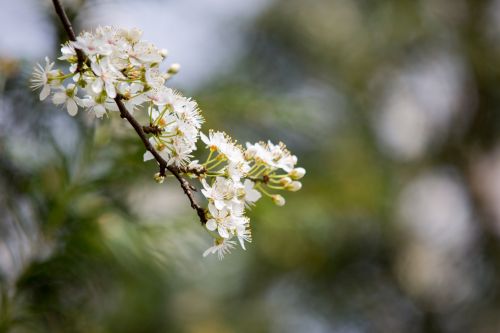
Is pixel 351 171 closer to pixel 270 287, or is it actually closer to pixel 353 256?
pixel 353 256

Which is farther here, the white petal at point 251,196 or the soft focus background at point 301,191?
the soft focus background at point 301,191

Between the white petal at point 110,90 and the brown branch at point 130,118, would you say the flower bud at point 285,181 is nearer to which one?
the brown branch at point 130,118

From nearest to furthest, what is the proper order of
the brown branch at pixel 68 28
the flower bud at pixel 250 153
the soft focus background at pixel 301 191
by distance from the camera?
the brown branch at pixel 68 28 < the flower bud at pixel 250 153 < the soft focus background at pixel 301 191

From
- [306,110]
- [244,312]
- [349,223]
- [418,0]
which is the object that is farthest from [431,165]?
[306,110]

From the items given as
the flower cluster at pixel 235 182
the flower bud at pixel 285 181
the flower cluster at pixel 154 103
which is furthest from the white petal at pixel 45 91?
the flower bud at pixel 285 181

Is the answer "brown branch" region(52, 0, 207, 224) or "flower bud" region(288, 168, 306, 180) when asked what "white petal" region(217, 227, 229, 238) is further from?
"flower bud" region(288, 168, 306, 180)

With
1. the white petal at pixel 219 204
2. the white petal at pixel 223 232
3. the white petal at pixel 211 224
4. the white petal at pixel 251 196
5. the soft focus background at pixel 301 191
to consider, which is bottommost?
the white petal at pixel 223 232

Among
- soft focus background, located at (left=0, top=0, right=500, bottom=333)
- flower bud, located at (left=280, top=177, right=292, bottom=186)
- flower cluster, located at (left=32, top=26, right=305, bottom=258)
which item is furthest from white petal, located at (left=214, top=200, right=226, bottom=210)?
soft focus background, located at (left=0, top=0, right=500, bottom=333)

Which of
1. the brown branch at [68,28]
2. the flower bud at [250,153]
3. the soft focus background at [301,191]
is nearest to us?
the brown branch at [68,28]

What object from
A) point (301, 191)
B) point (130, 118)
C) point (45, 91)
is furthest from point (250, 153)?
point (301, 191)

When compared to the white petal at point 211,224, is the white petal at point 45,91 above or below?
above

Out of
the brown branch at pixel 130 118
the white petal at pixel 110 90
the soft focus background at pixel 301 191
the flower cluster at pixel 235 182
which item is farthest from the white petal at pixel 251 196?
the soft focus background at pixel 301 191
